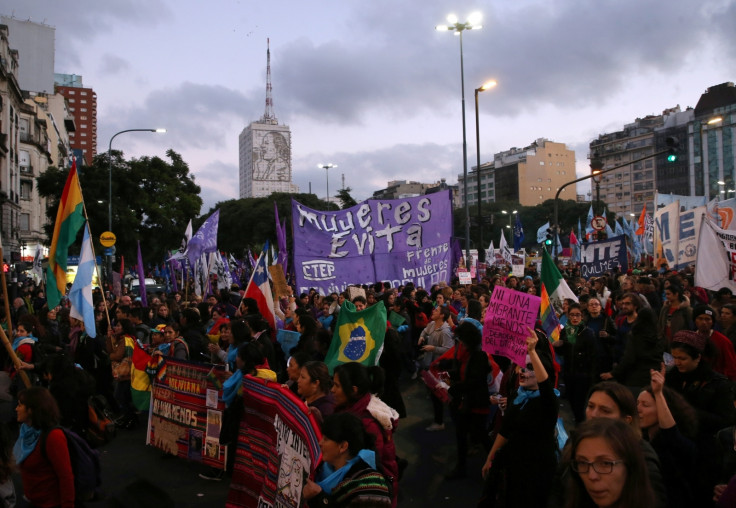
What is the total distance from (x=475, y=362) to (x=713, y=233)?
16.2ft

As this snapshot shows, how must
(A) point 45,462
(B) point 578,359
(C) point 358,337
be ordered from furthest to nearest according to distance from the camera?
(B) point 578,359, (C) point 358,337, (A) point 45,462

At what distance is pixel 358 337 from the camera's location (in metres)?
7.09

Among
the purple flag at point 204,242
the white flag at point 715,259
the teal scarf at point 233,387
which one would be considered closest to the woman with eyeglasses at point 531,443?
the teal scarf at point 233,387

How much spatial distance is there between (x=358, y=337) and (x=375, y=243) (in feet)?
21.8

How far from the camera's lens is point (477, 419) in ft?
20.7

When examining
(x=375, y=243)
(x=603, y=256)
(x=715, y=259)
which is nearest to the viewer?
(x=715, y=259)

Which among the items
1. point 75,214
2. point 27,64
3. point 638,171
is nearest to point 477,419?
point 75,214

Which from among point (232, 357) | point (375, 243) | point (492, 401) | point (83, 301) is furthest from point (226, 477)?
point (375, 243)

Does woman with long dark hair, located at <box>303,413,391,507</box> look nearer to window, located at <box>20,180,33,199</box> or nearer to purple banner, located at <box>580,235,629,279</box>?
purple banner, located at <box>580,235,629,279</box>

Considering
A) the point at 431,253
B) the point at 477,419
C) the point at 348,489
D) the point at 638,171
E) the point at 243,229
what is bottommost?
the point at 477,419

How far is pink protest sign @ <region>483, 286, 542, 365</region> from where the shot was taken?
5.15 m

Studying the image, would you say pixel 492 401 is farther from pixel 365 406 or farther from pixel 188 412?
pixel 188 412

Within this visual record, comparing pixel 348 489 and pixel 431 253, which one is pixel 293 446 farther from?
pixel 431 253

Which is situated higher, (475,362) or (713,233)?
(713,233)
